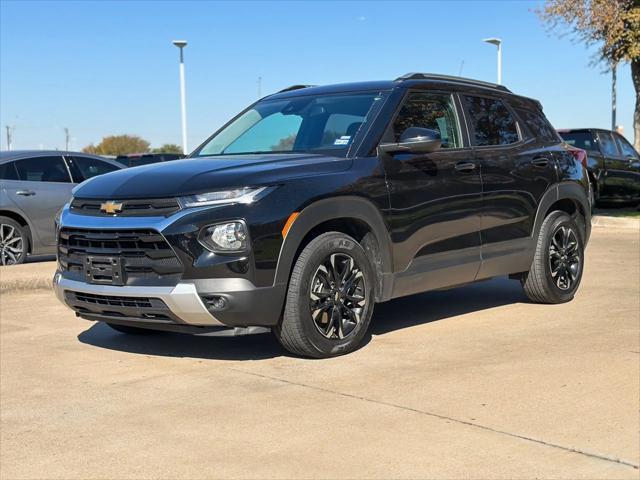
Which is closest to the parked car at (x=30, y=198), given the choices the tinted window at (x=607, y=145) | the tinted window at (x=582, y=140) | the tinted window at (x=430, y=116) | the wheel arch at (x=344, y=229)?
the tinted window at (x=430, y=116)

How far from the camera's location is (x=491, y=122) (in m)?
6.91

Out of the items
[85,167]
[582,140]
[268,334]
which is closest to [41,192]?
[85,167]

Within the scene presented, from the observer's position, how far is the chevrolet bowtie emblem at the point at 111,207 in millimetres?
5177

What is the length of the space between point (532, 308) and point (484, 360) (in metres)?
2.03

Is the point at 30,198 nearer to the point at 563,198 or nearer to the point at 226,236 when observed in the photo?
the point at 226,236

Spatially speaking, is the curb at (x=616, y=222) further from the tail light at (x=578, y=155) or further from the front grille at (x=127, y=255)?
the front grille at (x=127, y=255)

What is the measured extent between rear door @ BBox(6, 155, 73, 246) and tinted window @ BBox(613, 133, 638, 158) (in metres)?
11.5

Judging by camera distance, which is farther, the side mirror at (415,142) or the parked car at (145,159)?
the parked car at (145,159)

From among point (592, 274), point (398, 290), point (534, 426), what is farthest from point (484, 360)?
point (592, 274)

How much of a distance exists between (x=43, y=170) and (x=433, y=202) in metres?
6.88

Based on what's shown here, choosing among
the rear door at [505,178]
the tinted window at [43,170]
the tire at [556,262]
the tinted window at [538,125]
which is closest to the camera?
the rear door at [505,178]

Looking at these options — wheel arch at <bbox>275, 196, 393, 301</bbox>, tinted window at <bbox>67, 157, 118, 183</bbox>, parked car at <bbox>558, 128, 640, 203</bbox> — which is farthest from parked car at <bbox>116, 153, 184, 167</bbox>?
wheel arch at <bbox>275, 196, 393, 301</bbox>

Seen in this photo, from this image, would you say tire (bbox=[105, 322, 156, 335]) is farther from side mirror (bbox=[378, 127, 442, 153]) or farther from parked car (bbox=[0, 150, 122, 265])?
parked car (bbox=[0, 150, 122, 265])

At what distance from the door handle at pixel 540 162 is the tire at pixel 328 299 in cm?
220
